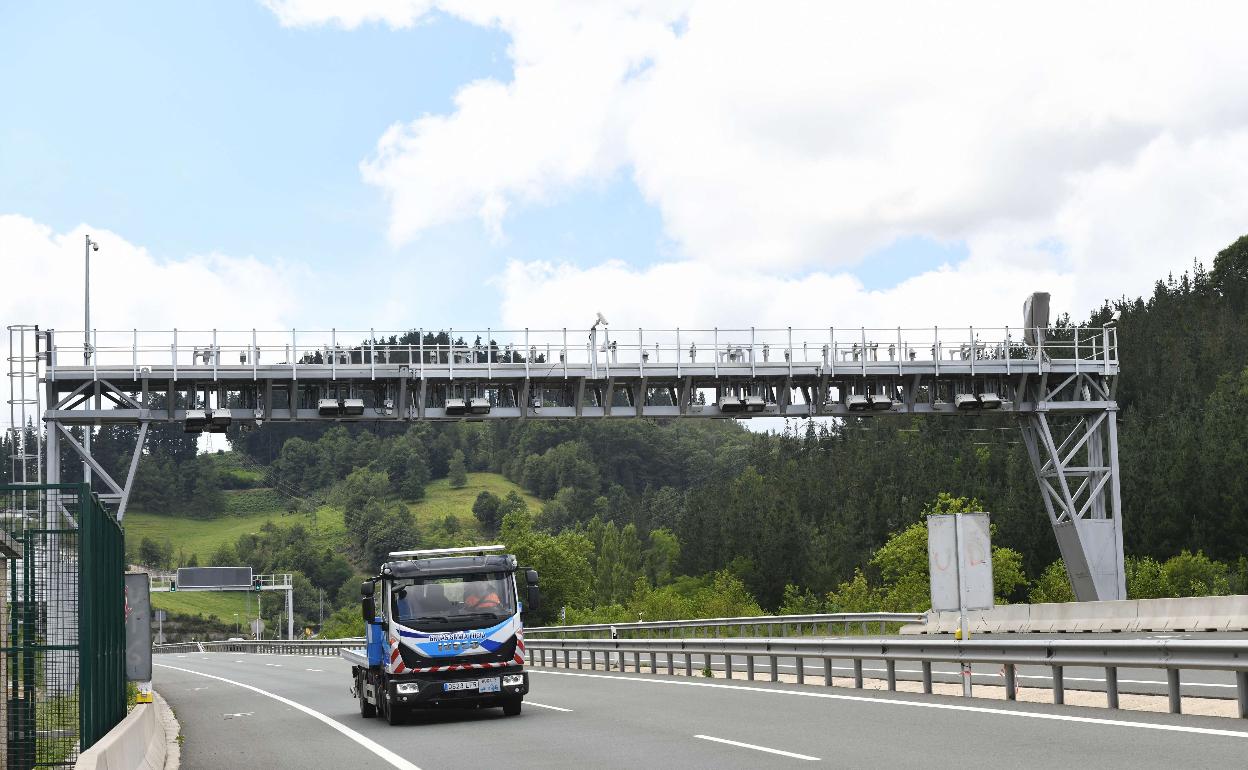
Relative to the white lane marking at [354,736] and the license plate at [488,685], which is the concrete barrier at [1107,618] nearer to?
the white lane marking at [354,736]

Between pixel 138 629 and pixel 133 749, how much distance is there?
6.75 m

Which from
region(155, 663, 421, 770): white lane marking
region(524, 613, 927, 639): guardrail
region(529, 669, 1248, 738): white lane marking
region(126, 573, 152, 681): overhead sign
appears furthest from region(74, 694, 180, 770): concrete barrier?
region(524, 613, 927, 639): guardrail

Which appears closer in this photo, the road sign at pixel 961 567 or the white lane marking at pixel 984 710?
the white lane marking at pixel 984 710

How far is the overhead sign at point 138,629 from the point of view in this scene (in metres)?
18.4

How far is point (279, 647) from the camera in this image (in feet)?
279

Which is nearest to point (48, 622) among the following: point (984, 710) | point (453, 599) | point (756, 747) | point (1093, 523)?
point (756, 747)

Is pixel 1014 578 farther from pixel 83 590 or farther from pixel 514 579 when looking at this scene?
pixel 83 590

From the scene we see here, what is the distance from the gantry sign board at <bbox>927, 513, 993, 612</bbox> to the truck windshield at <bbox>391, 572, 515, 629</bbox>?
233 inches

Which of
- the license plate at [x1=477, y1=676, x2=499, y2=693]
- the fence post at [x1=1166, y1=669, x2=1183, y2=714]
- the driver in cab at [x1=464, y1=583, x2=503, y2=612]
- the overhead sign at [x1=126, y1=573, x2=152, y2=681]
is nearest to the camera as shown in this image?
the fence post at [x1=1166, y1=669, x2=1183, y2=714]

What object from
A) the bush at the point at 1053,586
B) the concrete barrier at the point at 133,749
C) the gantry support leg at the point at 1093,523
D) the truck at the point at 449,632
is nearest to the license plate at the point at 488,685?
the truck at the point at 449,632

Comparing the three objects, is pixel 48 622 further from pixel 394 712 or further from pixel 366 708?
pixel 366 708

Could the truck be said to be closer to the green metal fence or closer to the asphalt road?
the asphalt road

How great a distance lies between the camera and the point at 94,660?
40.9 feet

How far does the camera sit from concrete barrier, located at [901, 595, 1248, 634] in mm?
33281
